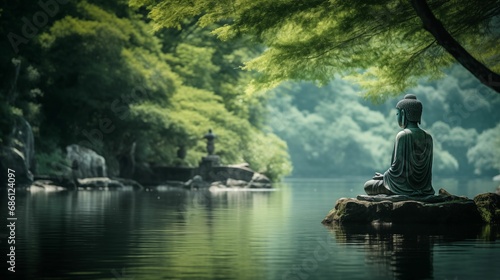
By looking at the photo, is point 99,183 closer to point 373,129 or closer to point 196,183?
point 196,183

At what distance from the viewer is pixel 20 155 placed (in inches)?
1581

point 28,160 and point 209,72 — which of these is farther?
point 209,72

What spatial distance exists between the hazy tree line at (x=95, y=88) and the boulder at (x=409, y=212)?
24.3 metres

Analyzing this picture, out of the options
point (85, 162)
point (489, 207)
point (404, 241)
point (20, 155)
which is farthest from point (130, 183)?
point (404, 241)

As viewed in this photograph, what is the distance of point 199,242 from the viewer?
15.1 m

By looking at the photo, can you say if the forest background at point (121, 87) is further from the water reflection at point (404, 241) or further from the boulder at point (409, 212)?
the water reflection at point (404, 241)

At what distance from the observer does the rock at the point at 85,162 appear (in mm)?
45750

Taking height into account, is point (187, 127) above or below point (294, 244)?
above

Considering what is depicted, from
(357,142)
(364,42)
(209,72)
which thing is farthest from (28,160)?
(357,142)

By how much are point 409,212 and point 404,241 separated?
4.11 metres

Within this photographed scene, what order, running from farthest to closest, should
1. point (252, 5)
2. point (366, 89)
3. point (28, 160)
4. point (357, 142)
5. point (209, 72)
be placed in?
point (357, 142) < point (209, 72) < point (28, 160) < point (366, 89) < point (252, 5)

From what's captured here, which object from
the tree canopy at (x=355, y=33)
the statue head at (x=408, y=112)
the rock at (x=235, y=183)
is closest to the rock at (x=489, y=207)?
the statue head at (x=408, y=112)

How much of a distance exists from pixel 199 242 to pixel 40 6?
33991 millimetres

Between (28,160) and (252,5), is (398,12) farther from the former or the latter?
(28,160)
